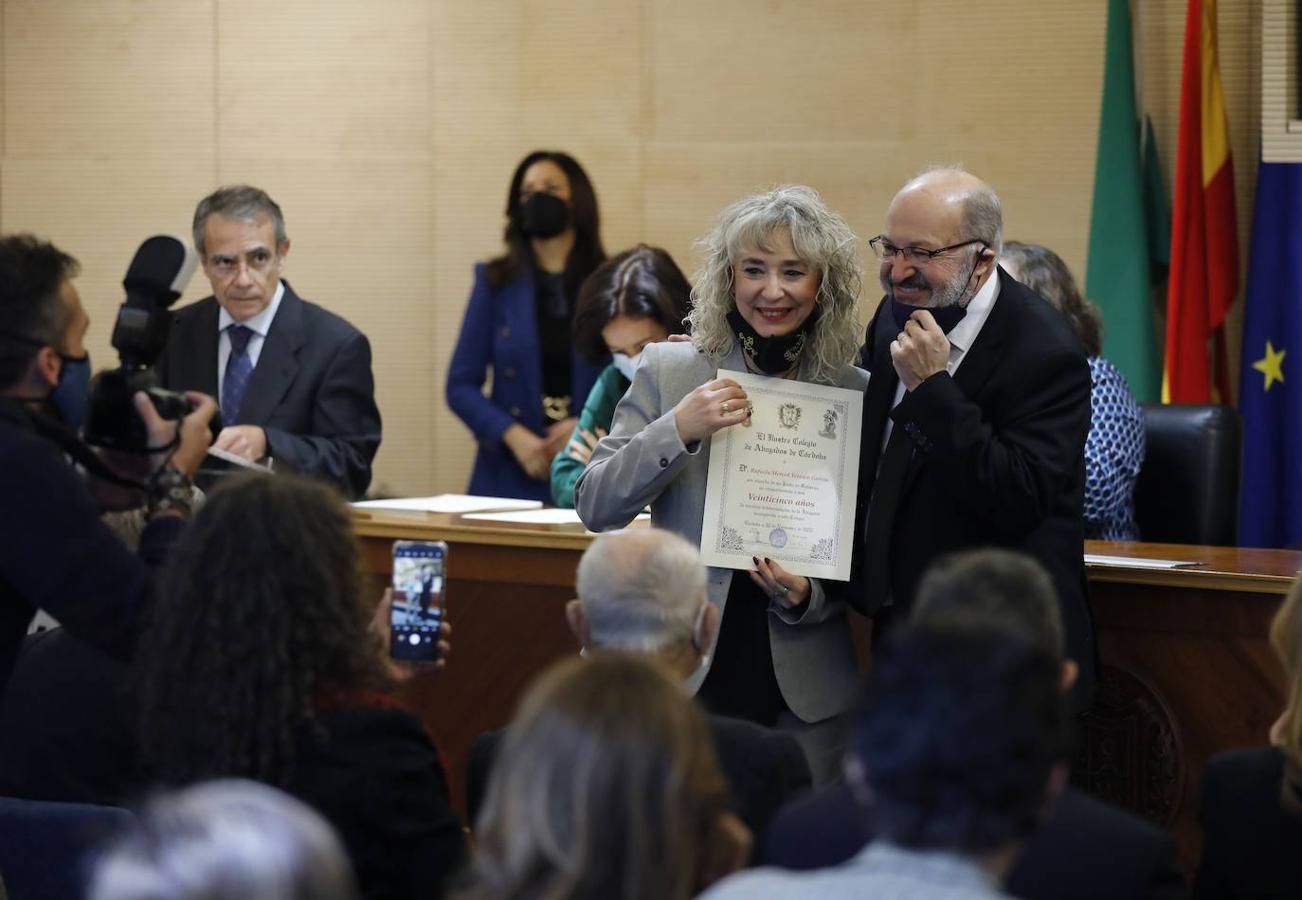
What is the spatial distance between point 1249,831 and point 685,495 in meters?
1.26

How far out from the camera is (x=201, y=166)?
7098 mm

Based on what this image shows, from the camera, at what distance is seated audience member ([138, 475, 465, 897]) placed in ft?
7.47

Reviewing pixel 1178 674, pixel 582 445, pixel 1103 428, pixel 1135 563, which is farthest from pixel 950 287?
pixel 582 445

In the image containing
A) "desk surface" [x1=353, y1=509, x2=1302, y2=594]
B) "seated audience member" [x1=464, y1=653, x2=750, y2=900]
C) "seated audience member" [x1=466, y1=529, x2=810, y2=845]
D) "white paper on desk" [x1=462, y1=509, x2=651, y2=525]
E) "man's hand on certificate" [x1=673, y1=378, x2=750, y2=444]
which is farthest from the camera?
"white paper on desk" [x1=462, y1=509, x2=651, y2=525]

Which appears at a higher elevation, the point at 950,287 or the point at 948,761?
the point at 950,287

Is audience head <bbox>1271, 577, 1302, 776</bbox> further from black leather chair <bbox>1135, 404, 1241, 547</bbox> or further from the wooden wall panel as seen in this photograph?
the wooden wall panel

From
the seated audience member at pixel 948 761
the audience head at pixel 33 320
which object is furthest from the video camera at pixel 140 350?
the seated audience member at pixel 948 761

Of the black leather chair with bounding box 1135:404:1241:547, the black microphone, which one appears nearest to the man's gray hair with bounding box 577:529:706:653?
the black microphone

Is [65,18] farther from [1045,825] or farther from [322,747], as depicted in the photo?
[1045,825]

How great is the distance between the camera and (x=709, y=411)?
9.86 ft

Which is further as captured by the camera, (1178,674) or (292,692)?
(1178,674)

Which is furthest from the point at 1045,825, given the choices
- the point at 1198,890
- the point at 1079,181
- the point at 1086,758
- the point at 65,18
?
the point at 65,18

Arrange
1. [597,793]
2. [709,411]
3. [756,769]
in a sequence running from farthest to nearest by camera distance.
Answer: [709,411] → [756,769] → [597,793]

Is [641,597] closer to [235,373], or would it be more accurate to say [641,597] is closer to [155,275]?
[155,275]
